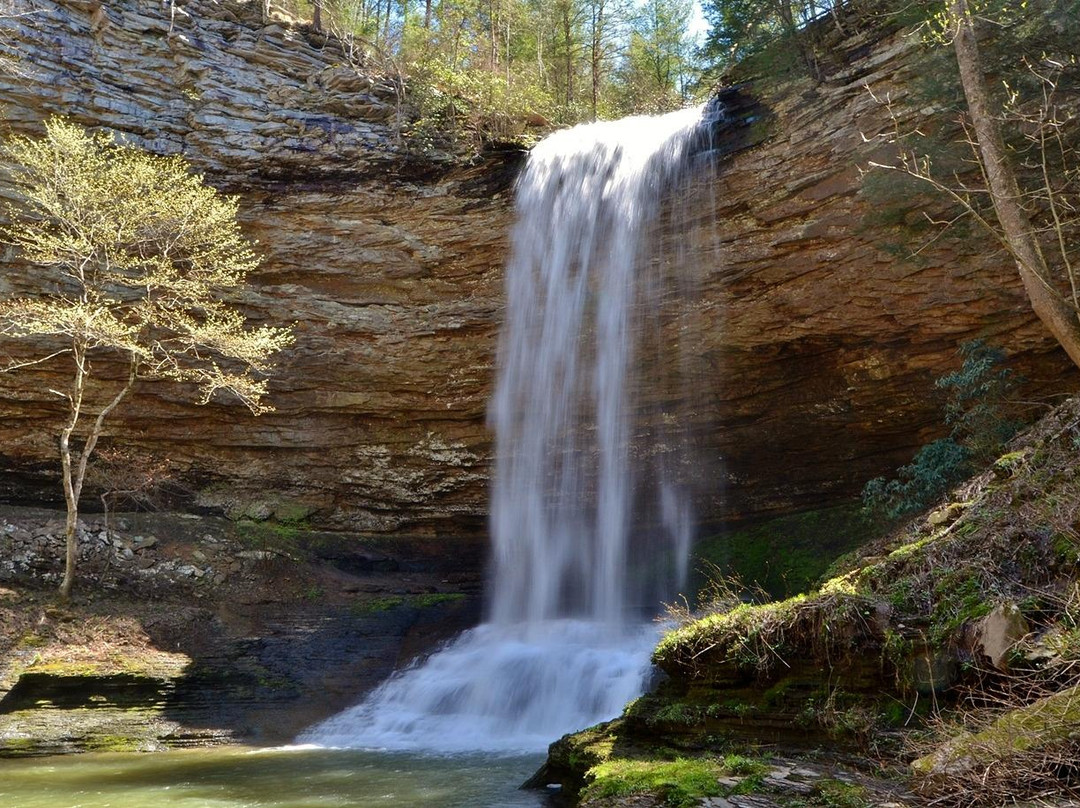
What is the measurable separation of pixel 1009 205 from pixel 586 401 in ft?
28.6

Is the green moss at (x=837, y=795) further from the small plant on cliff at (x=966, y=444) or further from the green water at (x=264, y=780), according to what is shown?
the small plant on cliff at (x=966, y=444)

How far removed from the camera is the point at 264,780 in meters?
8.85

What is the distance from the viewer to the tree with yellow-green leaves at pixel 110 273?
1384 cm

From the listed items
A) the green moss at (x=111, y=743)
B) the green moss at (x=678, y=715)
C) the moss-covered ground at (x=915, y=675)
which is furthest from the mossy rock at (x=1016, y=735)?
the green moss at (x=111, y=743)

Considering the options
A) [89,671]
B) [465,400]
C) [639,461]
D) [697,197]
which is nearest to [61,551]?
[89,671]

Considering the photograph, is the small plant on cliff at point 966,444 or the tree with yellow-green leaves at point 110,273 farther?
the tree with yellow-green leaves at point 110,273

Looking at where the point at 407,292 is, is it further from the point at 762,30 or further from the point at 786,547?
the point at 786,547

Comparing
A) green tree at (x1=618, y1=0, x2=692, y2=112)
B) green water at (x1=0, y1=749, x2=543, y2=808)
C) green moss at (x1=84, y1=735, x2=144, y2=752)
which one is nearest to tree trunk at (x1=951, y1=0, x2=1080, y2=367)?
green water at (x1=0, y1=749, x2=543, y2=808)

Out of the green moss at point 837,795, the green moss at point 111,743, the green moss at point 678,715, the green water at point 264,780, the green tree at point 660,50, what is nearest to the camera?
the green moss at point 837,795

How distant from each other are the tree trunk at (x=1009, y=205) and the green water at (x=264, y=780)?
25.7 feet

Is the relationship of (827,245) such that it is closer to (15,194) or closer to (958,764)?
(958,764)

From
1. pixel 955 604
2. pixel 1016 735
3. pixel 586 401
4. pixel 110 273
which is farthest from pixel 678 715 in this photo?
pixel 110 273

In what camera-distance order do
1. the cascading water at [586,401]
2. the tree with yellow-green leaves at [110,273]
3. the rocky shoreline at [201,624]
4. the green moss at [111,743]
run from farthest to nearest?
the cascading water at [586,401] → the tree with yellow-green leaves at [110,273] → the rocky shoreline at [201,624] → the green moss at [111,743]

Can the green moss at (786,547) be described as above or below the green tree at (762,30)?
below
